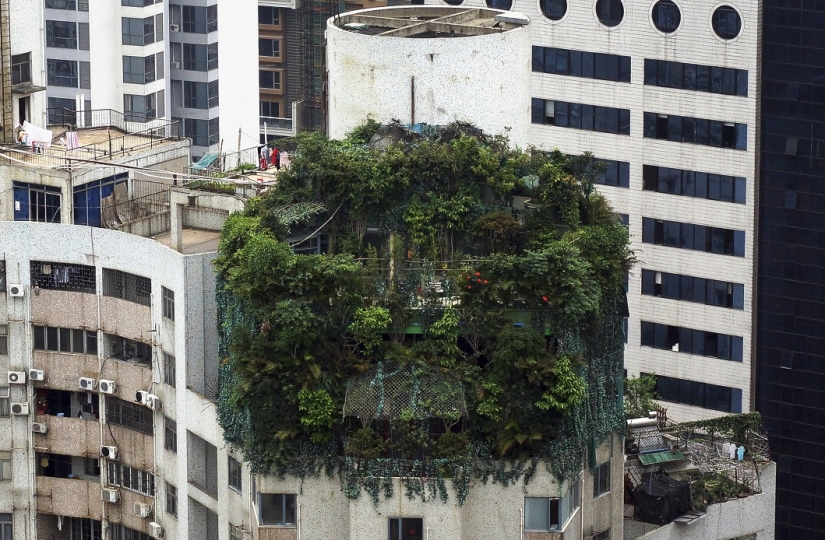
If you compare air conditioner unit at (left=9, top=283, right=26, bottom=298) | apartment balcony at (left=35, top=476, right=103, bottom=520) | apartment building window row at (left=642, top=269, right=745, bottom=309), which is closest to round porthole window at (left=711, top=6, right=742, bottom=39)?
apartment building window row at (left=642, top=269, right=745, bottom=309)

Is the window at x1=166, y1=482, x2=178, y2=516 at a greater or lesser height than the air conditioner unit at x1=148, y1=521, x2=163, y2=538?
greater

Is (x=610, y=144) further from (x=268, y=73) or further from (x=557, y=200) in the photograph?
(x=268, y=73)

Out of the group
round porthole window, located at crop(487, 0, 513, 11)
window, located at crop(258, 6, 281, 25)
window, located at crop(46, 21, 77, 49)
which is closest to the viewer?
round porthole window, located at crop(487, 0, 513, 11)

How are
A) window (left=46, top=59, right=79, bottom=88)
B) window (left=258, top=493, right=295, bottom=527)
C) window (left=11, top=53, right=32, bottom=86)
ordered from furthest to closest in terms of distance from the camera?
window (left=46, top=59, right=79, bottom=88) < window (left=11, top=53, right=32, bottom=86) < window (left=258, top=493, right=295, bottom=527)

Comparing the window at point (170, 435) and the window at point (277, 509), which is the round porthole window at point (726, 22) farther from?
the window at point (277, 509)

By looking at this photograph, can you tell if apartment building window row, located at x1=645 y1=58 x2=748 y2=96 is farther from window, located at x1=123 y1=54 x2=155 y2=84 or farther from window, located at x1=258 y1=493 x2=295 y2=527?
window, located at x1=258 y1=493 x2=295 y2=527

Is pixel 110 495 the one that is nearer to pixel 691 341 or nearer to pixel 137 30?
pixel 691 341
